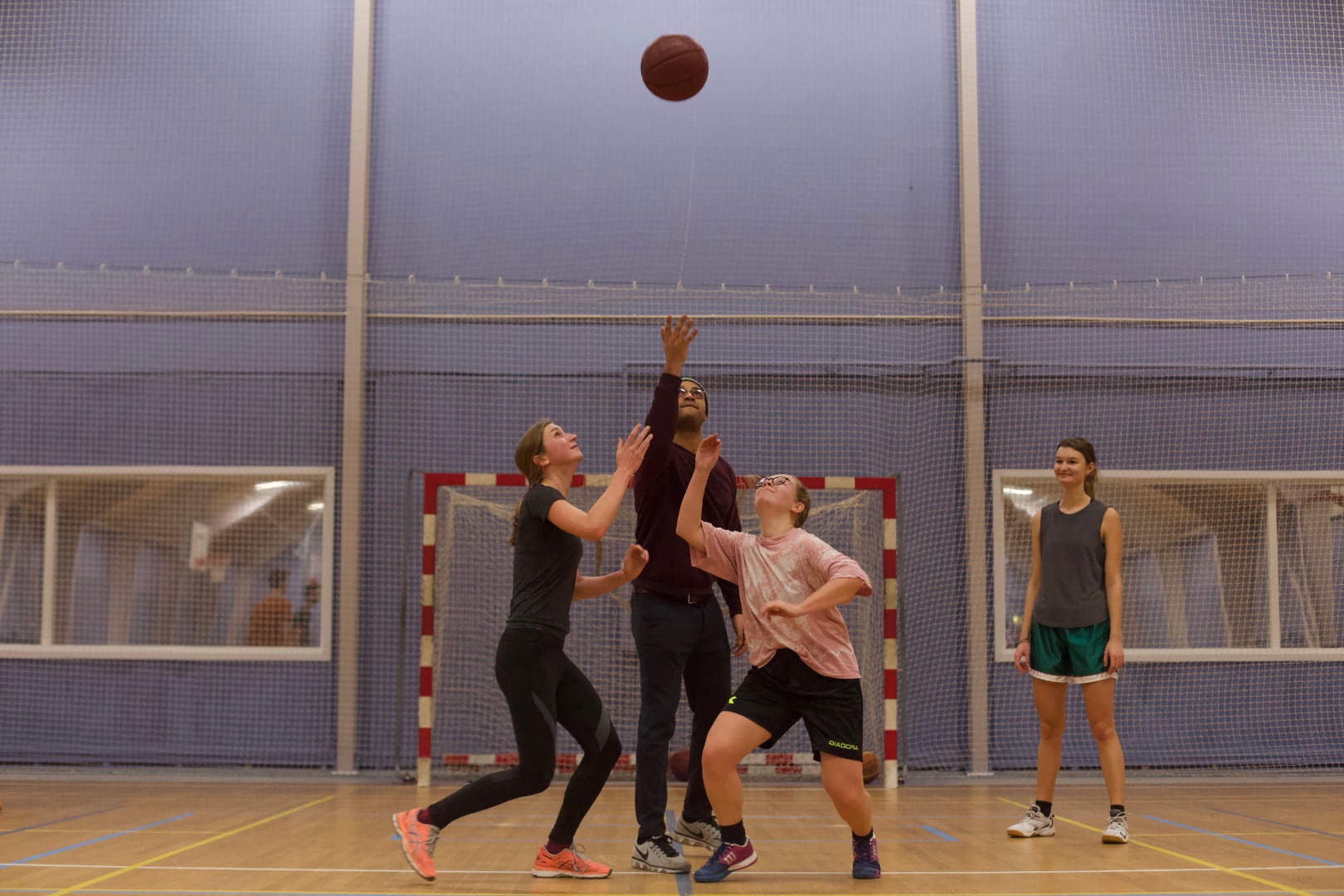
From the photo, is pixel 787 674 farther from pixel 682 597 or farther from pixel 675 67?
pixel 675 67

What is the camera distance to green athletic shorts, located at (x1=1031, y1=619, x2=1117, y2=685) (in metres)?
4.58

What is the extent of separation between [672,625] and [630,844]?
1.18 m

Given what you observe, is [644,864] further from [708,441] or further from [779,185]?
[779,185]

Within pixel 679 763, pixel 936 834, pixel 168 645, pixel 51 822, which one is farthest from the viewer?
pixel 168 645

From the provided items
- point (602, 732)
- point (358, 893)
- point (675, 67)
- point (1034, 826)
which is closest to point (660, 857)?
point (602, 732)

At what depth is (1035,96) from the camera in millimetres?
8602

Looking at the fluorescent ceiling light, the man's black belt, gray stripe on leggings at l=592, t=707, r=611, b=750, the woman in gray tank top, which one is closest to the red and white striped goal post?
the fluorescent ceiling light

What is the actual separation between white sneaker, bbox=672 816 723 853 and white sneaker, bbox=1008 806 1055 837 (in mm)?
1342

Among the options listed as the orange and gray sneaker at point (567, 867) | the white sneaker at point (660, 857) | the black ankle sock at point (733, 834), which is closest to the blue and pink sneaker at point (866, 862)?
the black ankle sock at point (733, 834)

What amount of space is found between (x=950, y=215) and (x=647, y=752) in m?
5.81

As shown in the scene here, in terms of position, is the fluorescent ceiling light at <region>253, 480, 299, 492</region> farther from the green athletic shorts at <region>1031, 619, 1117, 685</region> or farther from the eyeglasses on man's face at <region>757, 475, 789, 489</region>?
the green athletic shorts at <region>1031, 619, 1117, 685</region>

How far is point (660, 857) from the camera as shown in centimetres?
378

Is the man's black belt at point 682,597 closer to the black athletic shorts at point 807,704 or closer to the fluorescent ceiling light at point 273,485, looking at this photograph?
the black athletic shorts at point 807,704

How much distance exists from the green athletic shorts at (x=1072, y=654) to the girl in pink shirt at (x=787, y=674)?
1.34 m
